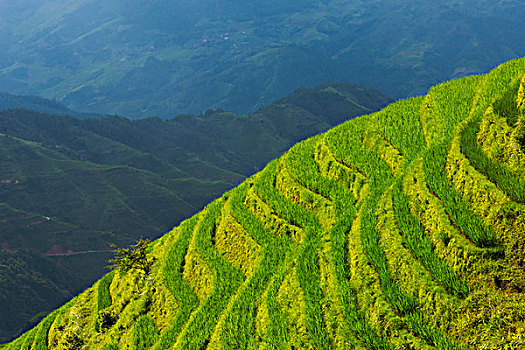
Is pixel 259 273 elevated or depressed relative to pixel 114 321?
elevated

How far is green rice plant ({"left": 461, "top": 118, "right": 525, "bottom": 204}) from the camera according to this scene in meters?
9.52

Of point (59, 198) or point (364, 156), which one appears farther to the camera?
point (59, 198)

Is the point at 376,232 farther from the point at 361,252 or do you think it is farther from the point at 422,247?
the point at 422,247

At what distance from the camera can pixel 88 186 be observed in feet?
428

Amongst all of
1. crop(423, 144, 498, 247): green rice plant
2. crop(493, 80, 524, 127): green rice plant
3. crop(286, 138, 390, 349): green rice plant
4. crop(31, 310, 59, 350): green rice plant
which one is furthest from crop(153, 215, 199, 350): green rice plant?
crop(493, 80, 524, 127): green rice plant

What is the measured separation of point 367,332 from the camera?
9.52 m

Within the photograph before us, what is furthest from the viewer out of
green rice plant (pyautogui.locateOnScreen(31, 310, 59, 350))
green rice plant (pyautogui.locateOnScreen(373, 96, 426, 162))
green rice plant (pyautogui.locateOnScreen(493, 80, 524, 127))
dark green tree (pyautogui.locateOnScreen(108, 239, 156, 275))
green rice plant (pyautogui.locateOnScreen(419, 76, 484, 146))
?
green rice plant (pyautogui.locateOnScreen(31, 310, 59, 350))

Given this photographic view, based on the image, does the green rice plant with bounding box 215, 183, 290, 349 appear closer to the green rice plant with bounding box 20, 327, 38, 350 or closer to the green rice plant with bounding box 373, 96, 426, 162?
the green rice plant with bounding box 373, 96, 426, 162

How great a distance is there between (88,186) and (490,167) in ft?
450

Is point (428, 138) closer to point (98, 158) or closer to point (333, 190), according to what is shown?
point (333, 190)

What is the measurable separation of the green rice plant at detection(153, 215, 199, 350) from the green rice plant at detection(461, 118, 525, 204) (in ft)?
34.9

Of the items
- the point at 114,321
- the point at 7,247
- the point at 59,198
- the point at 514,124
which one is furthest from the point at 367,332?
the point at 59,198

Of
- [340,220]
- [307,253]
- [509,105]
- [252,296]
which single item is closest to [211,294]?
[252,296]

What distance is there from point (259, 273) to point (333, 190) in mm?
4221
